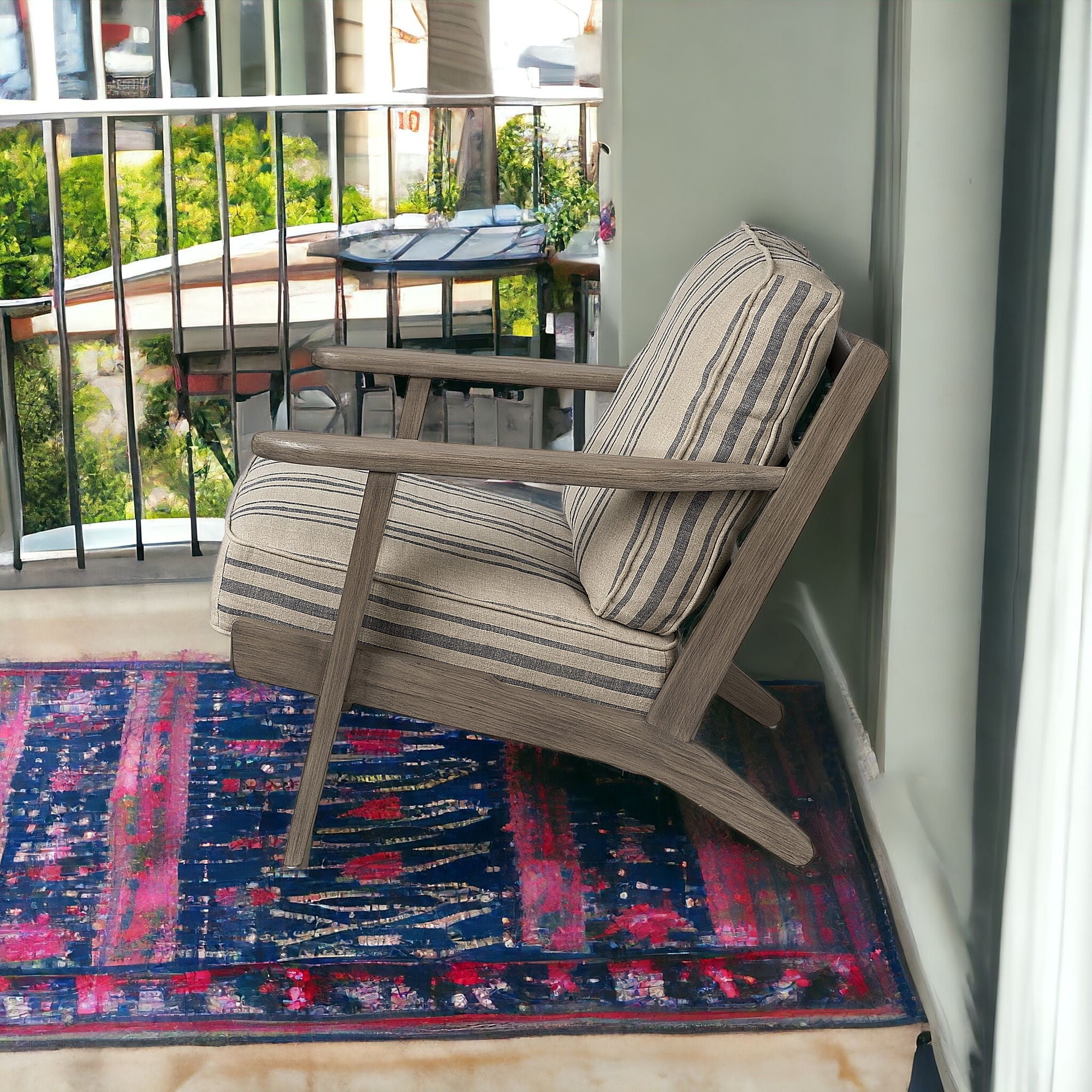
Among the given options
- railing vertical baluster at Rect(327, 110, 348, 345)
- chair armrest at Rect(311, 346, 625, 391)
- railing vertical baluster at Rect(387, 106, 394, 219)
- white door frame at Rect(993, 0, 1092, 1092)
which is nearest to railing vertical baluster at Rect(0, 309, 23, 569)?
railing vertical baluster at Rect(327, 110, 348, 345)

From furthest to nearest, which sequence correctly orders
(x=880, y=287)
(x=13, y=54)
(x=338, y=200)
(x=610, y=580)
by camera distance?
(x=338, y=200) < (x=13, y=54) < (x=880, y=287) < (x=610, y=580)

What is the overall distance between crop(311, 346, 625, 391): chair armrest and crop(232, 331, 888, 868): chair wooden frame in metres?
0.49

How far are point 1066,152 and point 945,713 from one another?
0.77m

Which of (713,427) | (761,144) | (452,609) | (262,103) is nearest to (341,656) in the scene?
(452,609)

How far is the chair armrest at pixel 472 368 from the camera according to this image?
6.05 ft

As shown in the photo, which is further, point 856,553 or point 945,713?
point 856,553

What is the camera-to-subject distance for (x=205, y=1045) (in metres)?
1.25

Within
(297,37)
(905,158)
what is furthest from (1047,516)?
(297,37)

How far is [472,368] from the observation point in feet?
6.03

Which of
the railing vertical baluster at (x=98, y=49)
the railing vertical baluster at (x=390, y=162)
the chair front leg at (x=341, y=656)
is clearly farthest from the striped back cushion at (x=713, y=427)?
the railing vertical baluster at (x=98, y=49)

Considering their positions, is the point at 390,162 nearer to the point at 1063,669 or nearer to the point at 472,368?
the point at 472,368

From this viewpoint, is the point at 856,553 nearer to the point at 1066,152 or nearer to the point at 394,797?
the point at 394,797

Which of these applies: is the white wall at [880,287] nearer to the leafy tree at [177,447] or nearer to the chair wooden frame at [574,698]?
the chair wooden frame at [574,698]

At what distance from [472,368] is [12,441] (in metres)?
1.28
